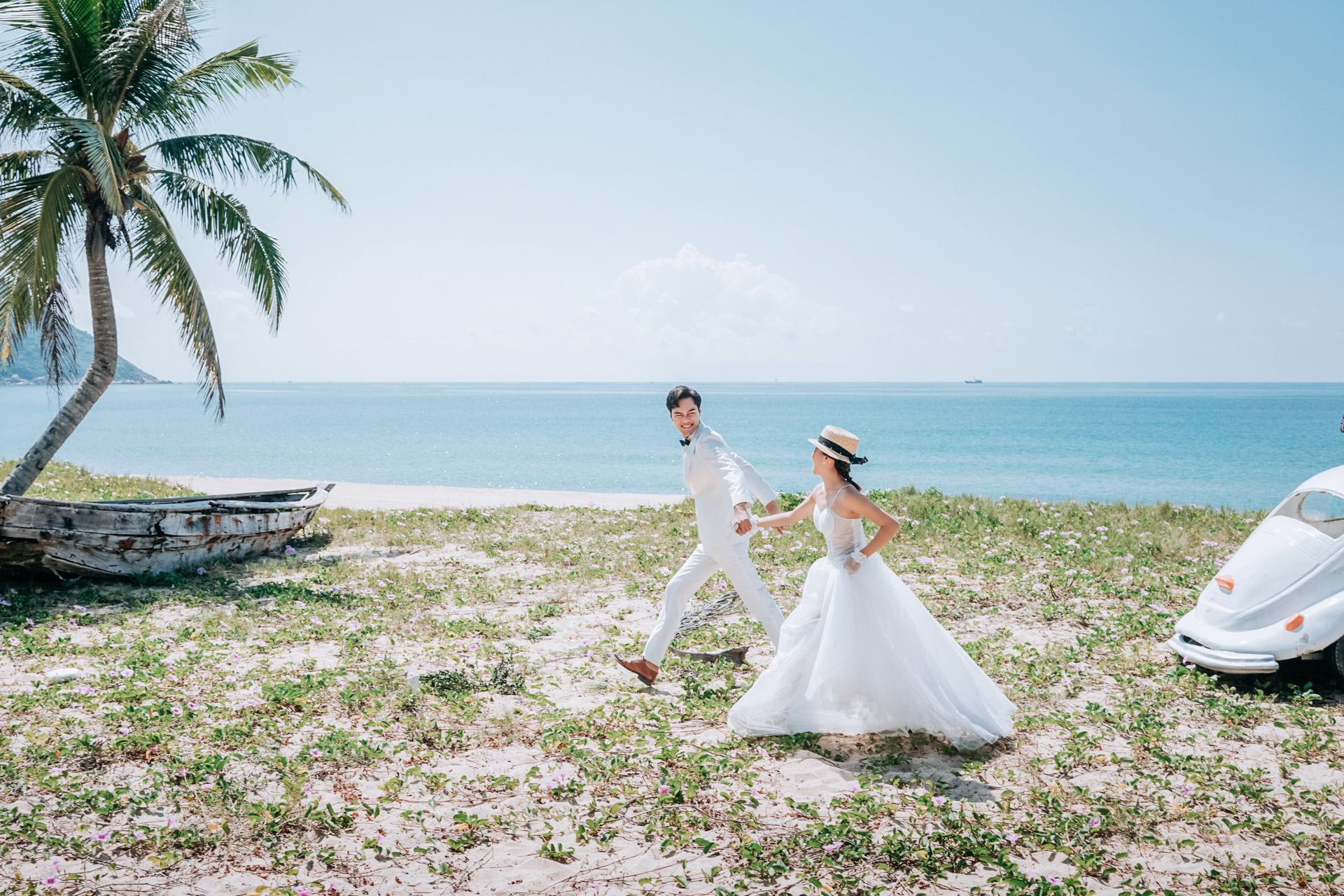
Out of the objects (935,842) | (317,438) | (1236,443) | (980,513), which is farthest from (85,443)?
(1236,443)

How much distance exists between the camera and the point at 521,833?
4562 millimetres

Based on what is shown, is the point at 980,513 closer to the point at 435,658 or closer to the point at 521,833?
the point at 435,658

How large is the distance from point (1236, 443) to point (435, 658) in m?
82.6

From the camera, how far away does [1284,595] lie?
6.32m

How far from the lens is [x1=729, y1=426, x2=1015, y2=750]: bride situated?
5547 mm

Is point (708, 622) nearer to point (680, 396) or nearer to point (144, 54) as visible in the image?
point (680, 396)

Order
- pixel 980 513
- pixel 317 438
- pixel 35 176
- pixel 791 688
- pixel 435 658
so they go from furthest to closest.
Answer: pixel 317 438, pixel 980 513, pixel 35 176, pixel 435 658, pixel 791 688

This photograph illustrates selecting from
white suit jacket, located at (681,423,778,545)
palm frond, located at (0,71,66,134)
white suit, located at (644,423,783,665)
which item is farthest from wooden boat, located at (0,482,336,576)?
white suit jacket, located at (681,423,778,545)

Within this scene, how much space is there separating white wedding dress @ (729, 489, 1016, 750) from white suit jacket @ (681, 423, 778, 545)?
933mm

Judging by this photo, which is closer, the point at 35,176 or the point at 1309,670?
Result: the point at 1309,670

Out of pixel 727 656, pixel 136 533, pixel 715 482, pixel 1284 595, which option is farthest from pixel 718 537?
pixel 136 533

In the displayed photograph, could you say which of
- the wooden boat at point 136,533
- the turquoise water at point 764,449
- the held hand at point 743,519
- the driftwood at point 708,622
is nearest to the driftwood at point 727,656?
the driftwood at point 708,622

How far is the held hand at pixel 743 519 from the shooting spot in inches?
254

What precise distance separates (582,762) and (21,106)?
1327cm
